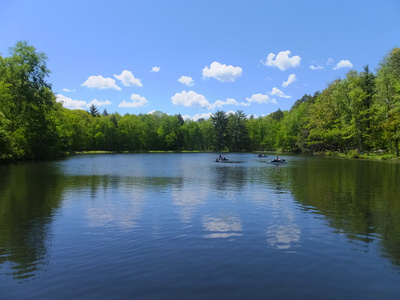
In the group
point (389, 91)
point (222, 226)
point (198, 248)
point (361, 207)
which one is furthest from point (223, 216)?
point (389, 91)

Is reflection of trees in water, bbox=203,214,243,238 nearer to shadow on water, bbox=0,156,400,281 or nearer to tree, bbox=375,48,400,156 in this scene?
shadow on water, bbox=0,156,400,281

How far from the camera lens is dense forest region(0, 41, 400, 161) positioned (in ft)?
182

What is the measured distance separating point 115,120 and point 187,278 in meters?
143

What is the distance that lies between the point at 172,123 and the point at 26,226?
140 meters

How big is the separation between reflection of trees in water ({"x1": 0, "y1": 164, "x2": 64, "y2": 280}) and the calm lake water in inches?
1.9

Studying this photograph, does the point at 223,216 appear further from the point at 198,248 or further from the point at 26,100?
the point at 26,100

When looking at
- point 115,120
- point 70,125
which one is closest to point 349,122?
point 70,125

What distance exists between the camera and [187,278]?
7.98 metres

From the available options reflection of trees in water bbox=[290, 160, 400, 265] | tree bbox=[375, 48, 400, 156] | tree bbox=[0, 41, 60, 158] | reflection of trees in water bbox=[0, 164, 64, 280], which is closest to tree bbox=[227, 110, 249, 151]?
tree bbox=[375, 48, 400, 156]

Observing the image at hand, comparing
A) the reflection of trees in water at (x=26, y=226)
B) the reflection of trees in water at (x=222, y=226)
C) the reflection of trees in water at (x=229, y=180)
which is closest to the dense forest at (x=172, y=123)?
the reflection of trees in water at (x=26, y=226)

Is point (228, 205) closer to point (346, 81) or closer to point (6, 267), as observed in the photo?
point (6, 267)

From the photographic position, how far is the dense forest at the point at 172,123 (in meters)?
55.5

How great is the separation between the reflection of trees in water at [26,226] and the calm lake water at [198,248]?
5 cm

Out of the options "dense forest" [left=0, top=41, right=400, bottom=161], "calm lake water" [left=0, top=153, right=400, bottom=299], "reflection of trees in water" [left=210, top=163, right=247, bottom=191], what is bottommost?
"calm lake water" [left=0, top=153, right=400, bottom=299]
